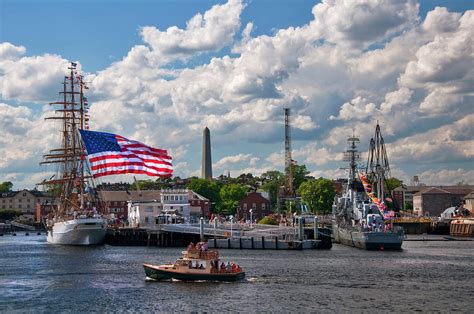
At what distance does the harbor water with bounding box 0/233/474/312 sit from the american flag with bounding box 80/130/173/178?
11072 mm

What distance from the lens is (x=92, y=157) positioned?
100 meters

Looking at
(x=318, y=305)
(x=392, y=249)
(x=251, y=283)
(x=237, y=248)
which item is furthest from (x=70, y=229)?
(x=318, y=305)

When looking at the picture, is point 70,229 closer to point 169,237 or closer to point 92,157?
point 169,237

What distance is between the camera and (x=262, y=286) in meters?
67.0

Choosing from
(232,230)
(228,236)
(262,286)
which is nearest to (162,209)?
(232,230)

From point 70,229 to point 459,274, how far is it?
7725 cm

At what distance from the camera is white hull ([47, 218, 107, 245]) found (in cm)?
13475

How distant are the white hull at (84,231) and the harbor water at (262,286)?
1364 inches

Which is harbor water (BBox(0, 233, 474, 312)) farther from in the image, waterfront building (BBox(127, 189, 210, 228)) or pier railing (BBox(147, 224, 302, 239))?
waterfront building (BBox(127, 189, 210, 228))

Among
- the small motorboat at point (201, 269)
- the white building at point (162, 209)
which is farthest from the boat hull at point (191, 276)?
the white building at point (162, 209)

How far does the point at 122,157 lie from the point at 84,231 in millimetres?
42327

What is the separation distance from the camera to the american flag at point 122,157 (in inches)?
3666

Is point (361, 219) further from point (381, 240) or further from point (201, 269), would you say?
point (201, 269)

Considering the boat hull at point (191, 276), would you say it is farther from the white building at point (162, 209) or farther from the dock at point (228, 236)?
the white building at point (162, 209)
